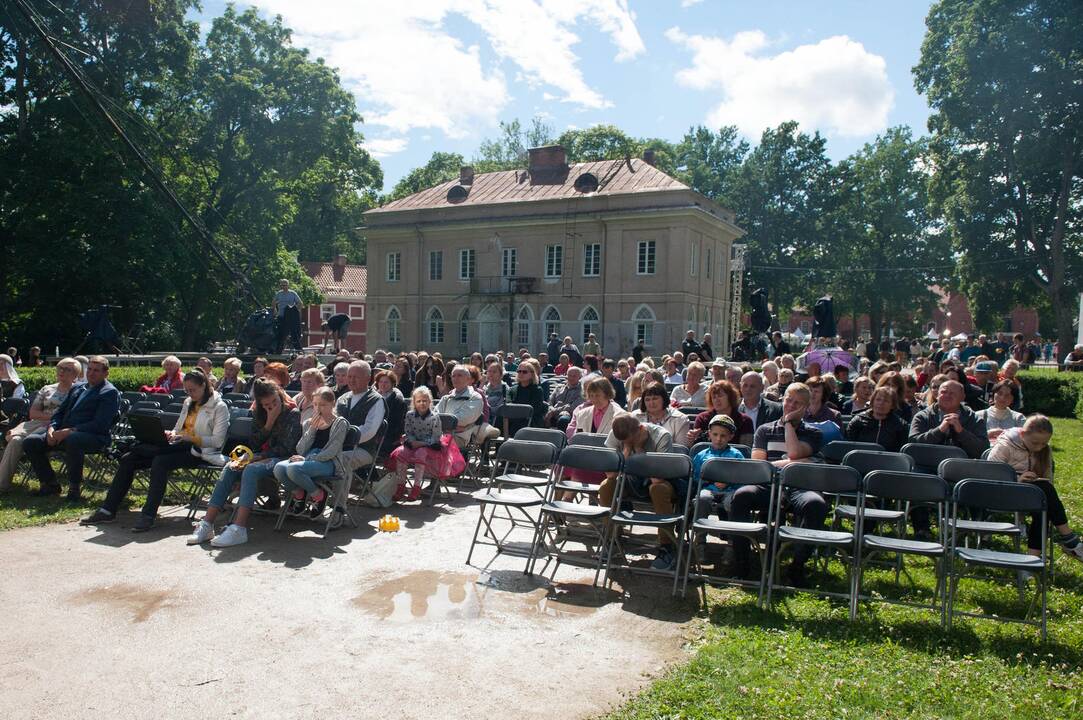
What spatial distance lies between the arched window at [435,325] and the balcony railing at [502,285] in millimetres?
3014

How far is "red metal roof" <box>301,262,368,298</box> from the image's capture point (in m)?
66.5

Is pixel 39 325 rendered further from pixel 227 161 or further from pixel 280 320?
pixel 280 320

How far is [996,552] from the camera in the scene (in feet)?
18.7

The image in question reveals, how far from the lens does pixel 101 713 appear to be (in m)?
4.07

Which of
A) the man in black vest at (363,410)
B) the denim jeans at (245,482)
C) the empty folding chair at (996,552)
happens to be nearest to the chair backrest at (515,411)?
the man in black vest at (363,410)

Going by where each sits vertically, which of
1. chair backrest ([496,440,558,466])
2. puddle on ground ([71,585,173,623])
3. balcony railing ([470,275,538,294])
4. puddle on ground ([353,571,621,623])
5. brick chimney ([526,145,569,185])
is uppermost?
brick chimney ([526,145,569,185])

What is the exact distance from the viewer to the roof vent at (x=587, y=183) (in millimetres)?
42000

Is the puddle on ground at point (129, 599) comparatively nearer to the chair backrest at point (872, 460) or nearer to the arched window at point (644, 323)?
the chair backrest at point (872, 460)

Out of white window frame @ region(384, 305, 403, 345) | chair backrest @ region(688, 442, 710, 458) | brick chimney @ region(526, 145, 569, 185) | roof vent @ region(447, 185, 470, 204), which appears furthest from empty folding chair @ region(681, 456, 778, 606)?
white window frame @ region(384, 305, 403, 345)

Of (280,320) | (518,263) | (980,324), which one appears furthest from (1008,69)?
(280,320)

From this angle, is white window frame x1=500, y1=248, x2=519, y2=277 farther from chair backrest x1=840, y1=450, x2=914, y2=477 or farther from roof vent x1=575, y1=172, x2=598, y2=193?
chair backrest x1=840, y1=450, x2=914, y2=477

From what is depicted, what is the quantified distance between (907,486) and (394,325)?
142 ft

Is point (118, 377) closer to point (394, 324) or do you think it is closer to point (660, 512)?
point (660, 512)

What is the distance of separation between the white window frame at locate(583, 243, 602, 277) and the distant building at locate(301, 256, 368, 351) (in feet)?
96.1
